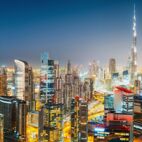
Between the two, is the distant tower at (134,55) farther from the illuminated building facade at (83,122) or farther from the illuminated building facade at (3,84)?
the illuminated building facade at (3,84)

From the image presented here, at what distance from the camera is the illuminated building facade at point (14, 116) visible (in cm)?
602

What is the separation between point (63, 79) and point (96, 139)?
1.27 metres

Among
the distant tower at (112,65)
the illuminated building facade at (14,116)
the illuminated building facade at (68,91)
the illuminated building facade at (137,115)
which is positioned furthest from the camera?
the illuminated building facade at (68,91)

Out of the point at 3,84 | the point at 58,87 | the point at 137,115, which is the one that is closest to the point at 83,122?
the point at 58,87

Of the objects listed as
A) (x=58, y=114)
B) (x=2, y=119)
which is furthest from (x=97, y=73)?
(x=2, y=119)

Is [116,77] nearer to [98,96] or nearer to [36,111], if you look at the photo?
[98,96]

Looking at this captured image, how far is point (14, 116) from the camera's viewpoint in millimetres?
6195

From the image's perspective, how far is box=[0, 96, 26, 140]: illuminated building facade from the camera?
19.7 ft

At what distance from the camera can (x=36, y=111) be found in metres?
6.55

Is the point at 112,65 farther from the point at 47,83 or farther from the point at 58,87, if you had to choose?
the point at 47,83

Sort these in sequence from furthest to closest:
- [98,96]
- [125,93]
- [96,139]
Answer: [98,96], [125,93], [96,139]

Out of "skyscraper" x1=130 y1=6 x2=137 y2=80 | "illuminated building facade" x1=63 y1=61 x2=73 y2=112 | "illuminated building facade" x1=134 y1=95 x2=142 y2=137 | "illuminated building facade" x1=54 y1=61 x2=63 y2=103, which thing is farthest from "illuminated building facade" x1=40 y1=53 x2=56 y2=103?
"illuminated building facade" x1=134 y1=95 x2=142 y2=137

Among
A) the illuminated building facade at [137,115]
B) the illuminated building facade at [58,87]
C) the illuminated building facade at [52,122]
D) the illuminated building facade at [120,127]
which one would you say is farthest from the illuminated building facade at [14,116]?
the illuminated building facade at [137,115]

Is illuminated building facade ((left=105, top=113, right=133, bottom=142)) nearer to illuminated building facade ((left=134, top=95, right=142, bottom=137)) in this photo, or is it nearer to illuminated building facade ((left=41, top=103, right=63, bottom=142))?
illuminated building facade ((left=134, top=95, right=142, bottom=137))
